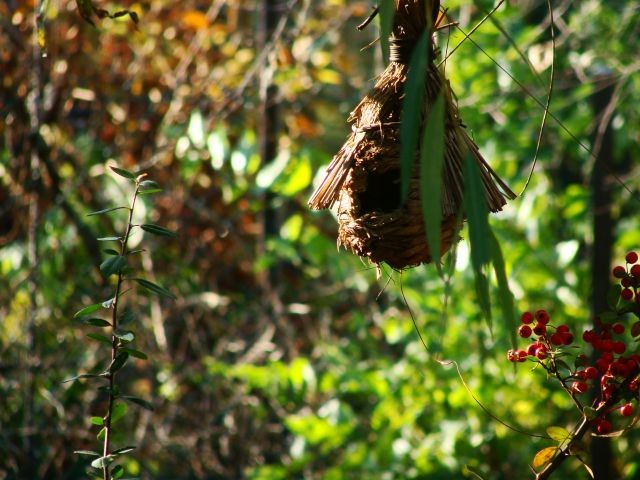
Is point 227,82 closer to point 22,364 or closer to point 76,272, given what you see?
point 76,272

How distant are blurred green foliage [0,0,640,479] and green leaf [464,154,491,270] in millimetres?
1766

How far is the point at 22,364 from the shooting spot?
11.9 feet

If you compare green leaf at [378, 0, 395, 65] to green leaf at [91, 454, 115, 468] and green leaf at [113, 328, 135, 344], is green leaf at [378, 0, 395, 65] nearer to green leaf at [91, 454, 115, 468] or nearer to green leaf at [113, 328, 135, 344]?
green leaf at [113, 328, 135, 344]

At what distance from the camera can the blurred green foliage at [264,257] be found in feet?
10.3

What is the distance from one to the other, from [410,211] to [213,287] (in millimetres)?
3394

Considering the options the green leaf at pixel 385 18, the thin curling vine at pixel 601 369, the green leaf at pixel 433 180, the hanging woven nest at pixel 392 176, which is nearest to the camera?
the green leaf at pixel 433 180

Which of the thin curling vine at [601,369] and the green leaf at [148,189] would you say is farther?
the green leaf at [148,189]

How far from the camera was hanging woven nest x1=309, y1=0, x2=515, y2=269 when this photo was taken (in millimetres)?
1278

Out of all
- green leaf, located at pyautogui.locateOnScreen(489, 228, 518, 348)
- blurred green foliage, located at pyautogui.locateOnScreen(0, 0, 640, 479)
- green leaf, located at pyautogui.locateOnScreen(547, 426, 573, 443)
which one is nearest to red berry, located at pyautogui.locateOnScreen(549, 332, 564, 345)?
green leaf, located at pyautogui.locateOnScreen(547, 426, 573, 443)

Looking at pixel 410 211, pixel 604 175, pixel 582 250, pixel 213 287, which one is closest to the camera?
pixel 410 211

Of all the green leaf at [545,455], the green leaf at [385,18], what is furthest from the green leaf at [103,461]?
the green leaf at [385,18]

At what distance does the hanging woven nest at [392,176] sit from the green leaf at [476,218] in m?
0.37

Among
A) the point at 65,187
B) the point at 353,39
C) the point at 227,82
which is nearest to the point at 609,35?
the point at 227,82

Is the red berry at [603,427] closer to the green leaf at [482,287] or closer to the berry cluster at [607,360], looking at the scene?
the berry cluster at [607,360]
